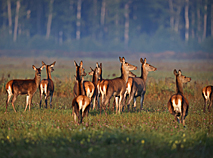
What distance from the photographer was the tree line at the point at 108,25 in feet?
301

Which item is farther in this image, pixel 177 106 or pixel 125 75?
pixel 125 75

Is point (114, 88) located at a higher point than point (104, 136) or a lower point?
higher

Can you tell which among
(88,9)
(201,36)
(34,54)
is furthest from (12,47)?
(201,36)

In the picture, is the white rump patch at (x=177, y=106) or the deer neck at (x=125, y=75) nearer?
the white rump patch at (x=177, y=106)

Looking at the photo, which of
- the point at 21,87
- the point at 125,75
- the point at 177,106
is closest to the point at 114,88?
the point at 125,75

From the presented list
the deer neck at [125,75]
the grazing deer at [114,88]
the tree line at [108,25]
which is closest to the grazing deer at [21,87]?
the grazing deer at [114,88]

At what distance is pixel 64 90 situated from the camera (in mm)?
19234

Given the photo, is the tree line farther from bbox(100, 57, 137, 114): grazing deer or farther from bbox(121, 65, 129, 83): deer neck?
bbox(100, 57, 137, 114): grazing deer

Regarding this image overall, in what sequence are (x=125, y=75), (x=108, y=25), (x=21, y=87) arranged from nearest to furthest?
1. (x=21, y=87)
2. (x=125, y=75)
3. (x=108, y=25)

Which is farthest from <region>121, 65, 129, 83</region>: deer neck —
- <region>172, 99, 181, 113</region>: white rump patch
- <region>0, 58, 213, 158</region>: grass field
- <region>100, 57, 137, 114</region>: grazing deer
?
<region>172, 99, 181, 113</region>: white rump patch

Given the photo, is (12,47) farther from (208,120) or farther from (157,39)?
(208,120)

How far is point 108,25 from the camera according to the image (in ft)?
328

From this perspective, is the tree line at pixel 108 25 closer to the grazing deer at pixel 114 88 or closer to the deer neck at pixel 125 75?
the deer neck at pixel 125 75

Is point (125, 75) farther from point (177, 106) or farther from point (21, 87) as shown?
point (21, 87)
